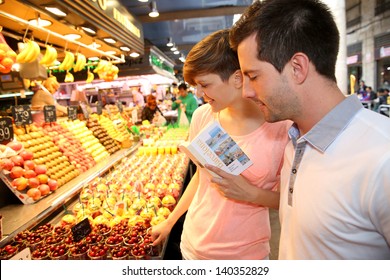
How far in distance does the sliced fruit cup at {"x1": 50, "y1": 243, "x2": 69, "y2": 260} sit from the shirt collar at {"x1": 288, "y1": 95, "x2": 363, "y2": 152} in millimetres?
1552

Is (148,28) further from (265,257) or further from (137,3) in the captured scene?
(265,257)

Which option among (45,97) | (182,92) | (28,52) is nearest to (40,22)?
(28,52)

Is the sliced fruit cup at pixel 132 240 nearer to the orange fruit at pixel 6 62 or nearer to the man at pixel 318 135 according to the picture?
the man at pixel 318 135

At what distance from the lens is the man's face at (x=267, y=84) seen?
1.08 m

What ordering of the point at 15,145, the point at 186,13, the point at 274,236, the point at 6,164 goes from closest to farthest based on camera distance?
the point at 6,164 → the point at 15,145 → the point at 274,236 → the point at 186,13

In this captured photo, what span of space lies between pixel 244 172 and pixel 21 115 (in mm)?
2584

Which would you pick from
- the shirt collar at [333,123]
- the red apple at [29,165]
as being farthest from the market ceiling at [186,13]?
the shirt collar at [333,123]

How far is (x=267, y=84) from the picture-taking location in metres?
1.10

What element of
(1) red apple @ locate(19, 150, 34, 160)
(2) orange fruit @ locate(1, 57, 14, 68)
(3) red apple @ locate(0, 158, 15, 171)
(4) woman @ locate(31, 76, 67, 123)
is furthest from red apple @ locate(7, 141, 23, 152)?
(4) woman @ locate(31, 76, 67, 123)

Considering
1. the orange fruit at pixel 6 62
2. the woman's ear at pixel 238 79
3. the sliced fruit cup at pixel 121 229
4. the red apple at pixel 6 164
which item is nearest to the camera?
the woman's ear at pixel 238 79

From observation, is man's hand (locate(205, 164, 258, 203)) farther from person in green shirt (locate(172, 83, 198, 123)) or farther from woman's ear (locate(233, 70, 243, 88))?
person in green shirt (locate(172, 83, 198, 123))

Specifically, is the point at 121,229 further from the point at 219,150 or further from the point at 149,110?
the point at 149,110

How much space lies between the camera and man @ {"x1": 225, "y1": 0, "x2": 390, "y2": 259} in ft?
2.95

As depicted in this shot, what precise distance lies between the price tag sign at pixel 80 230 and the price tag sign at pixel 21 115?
167cm
